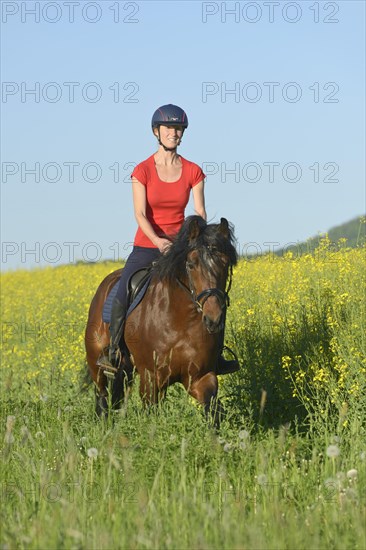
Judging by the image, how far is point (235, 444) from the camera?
6164mm

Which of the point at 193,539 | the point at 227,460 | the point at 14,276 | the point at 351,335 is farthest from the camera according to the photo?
the point at 14,276

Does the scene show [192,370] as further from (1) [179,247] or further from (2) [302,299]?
(2) [302,299]

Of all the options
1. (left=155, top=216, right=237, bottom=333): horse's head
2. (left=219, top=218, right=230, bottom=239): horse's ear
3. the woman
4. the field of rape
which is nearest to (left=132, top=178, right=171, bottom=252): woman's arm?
the woman

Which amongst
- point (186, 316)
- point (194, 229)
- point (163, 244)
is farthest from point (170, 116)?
point (186, 316)

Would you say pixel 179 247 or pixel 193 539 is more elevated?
pixel 179 247

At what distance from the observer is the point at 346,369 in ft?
31.3

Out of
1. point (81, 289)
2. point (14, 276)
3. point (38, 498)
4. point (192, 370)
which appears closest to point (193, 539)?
point (38, 498)

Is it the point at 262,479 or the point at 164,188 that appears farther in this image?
the point at 164,188

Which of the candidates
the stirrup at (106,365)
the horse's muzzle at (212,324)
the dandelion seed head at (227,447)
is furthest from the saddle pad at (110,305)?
the dandelion seed head at (227,447)

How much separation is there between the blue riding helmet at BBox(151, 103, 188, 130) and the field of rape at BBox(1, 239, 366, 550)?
7.48 feet

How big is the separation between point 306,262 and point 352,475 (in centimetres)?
721

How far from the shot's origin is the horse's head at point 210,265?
697cm

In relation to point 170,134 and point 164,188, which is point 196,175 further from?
point 170,134

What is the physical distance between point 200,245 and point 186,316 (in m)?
0.73
